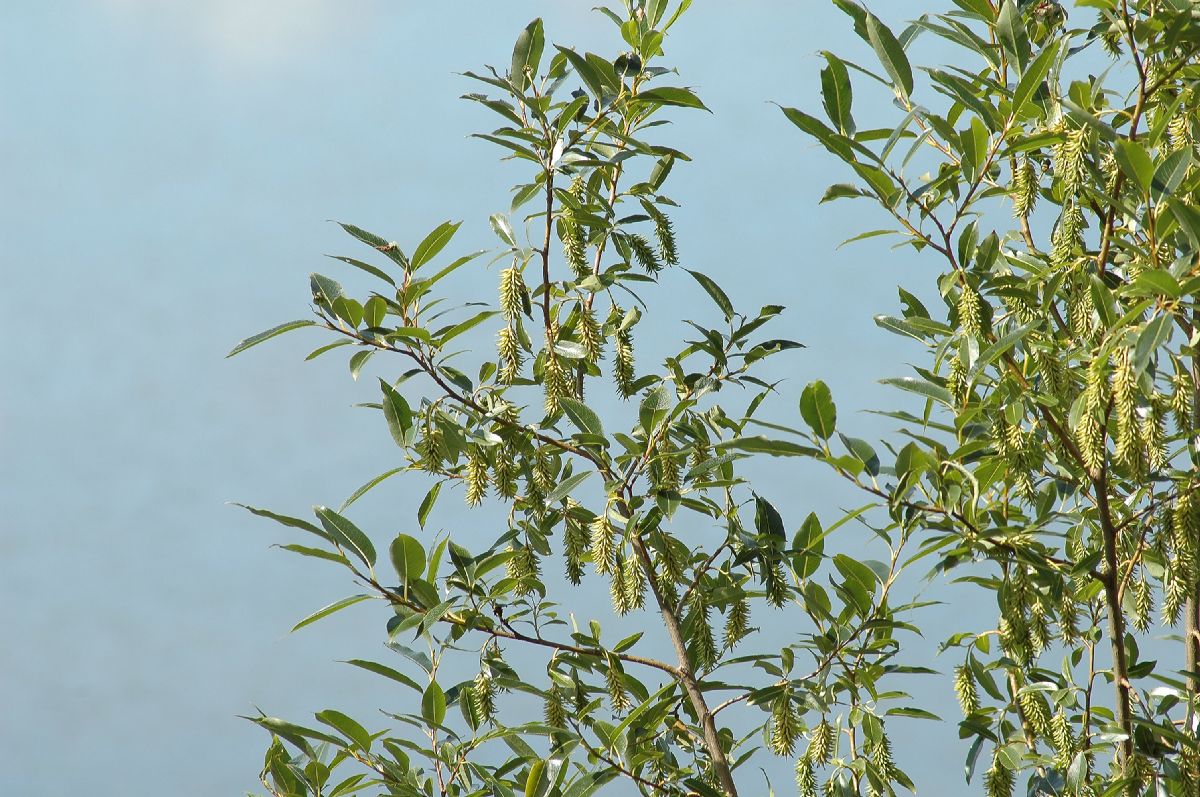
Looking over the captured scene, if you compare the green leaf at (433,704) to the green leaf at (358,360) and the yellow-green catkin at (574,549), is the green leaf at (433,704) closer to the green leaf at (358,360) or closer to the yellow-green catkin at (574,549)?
the yellow-green catkin at (574,549)

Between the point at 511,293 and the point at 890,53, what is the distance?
754 mm

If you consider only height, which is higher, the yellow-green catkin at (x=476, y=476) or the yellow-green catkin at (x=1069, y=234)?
the yellow-green catkin at (x=1069, y=234)

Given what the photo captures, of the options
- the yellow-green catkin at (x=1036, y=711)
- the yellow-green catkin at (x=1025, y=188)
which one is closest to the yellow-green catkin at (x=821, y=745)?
the yellow-green catkin at (x=1036, y=711)

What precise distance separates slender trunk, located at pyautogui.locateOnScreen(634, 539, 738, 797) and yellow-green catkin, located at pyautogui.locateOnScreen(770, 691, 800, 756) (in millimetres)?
101

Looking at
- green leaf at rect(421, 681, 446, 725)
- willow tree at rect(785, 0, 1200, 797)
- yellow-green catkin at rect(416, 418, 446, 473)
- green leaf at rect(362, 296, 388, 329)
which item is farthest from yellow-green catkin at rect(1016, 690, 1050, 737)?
green leaf at rect(362, 296, 388, 329)

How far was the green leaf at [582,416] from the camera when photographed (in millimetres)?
2172

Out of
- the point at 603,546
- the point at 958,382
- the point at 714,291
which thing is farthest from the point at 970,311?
the point at 603,546

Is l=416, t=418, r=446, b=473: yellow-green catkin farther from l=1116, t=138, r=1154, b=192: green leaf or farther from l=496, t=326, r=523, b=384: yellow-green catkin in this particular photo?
l=1116, t=138, r=1154, b=192: green leaf

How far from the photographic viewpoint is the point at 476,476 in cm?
219

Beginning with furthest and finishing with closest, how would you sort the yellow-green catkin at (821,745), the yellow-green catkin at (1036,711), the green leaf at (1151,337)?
the yellow-green catkin at (1036,711) < the yellow-green catkin at (821,745) < the green leaf at (1151,337)

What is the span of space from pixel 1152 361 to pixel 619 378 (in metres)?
0.94

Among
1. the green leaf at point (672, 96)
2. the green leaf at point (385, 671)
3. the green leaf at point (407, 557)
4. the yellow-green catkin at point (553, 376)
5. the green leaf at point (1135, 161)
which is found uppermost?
the green leaf at point (672, 96)

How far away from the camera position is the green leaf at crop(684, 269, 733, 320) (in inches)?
94.6

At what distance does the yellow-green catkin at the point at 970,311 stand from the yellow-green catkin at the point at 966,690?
87cm
